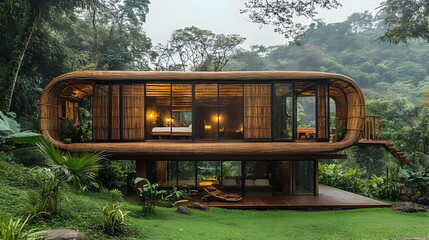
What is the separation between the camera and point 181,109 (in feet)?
47.7

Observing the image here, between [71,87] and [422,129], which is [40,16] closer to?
[71,87]

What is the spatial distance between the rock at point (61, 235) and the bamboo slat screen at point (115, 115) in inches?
204

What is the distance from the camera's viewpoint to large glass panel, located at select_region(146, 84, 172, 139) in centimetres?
1010

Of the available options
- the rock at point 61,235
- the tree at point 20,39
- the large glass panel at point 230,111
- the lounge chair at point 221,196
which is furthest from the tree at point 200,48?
the rock at point 61,235

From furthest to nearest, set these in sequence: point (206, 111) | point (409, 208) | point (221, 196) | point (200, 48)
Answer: point (200, 48) < point (206, 111) < point (221, 196) < point (409, 208)

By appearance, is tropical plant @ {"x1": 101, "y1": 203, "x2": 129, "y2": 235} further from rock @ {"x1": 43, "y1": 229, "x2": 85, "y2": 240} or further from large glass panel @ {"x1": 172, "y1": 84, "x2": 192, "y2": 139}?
large glass panel @ {"x1": 172, "y1": 84, "x2": 192, "y2": 139}

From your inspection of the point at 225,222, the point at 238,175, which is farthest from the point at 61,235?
the point at 238,175

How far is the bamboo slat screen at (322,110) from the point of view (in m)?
9.41

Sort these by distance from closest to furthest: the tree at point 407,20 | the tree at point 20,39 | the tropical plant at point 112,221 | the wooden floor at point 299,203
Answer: the tropical plant at point 112,221 < the wooden floor at point 299,203 < the tree at point 20,39 < the tree at point 407,20

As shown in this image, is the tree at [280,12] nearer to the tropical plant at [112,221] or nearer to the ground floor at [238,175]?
the ground floor at [238,175]

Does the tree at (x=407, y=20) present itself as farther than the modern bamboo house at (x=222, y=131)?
Yes

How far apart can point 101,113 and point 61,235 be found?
5.75 meters

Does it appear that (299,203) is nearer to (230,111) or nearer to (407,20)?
(230,111)

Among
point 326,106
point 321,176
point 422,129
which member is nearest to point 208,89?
point 326,106
